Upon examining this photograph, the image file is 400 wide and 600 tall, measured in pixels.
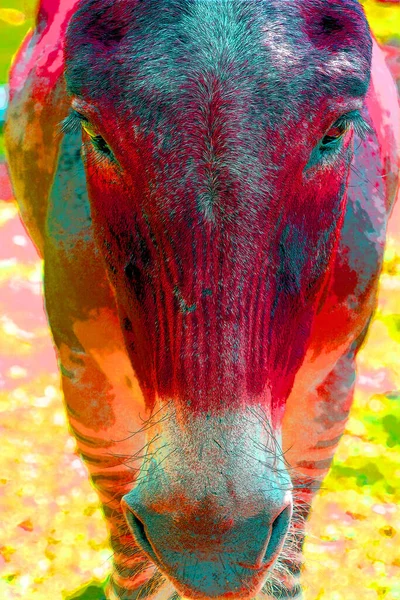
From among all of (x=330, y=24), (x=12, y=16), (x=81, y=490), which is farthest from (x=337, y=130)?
(x=12, y=16)

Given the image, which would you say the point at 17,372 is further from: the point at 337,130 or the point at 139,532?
the point at 337,130

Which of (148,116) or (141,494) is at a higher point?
(148,116)

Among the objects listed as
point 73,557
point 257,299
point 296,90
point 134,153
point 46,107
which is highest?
point 296,90

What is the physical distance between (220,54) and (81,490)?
10.8 ft

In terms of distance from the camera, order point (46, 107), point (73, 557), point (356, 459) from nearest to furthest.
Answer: point (46, 107)
point (73, 557)
point (356, 459)

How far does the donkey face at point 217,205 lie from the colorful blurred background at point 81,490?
6.56 ft

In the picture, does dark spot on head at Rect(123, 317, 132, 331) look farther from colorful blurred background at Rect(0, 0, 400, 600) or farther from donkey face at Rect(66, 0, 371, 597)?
colorful blurred background at Rect(0, 0, 400, 600)

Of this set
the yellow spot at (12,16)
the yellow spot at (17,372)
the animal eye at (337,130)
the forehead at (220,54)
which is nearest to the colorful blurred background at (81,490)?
the yellow spot at (17,372)

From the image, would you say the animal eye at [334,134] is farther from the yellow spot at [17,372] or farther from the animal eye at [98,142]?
the yellow spot at [17,372]

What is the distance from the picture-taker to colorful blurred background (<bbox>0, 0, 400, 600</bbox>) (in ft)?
13.6

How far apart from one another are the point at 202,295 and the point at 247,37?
2.04 ft

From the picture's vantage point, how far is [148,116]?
1912mm

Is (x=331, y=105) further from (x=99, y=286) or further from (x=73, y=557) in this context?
(x=73, y=557)

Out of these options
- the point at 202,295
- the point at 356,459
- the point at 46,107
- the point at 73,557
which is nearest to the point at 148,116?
the point at 202,295
